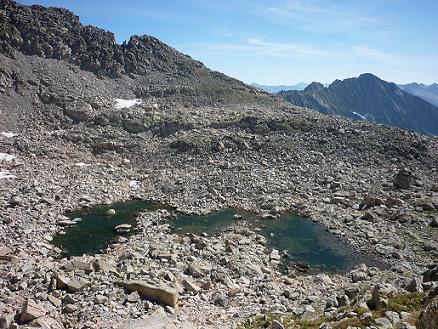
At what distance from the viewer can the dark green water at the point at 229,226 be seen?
32219 millimetres

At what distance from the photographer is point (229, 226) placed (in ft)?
124

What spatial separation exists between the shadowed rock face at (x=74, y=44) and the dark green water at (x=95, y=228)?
47.8 m

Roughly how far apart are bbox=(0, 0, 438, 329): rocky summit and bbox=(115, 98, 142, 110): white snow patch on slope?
1.91 ft

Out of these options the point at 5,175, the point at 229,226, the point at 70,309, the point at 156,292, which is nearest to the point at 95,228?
the point at 229,226

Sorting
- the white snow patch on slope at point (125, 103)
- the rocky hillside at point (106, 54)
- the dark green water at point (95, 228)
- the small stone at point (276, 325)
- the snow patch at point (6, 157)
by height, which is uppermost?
the rocky hillside at point (106, 54)

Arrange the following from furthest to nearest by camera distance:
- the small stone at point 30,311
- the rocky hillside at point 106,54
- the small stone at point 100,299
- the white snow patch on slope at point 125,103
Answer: the rocky hillside at point 106,54
the white snow patch on slope at point 125,103
the small stone at point 100,299
the small stone at point 30,311

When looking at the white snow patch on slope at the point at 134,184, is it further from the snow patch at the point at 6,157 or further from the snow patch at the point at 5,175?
the snow patch at the point at 6,157

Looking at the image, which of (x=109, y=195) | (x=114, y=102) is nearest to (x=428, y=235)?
(x=109, y=195)

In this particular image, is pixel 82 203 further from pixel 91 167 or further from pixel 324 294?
pixel 324 294

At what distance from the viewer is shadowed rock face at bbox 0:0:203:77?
76125mm

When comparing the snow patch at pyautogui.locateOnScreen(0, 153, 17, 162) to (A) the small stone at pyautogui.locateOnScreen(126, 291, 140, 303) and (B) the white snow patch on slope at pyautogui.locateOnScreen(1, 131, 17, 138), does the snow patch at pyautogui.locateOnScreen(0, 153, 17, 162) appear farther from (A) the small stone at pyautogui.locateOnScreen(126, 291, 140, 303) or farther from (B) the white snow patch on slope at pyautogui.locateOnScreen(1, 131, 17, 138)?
(A) the small stone at pyautogui.locateOnScreen(126, 291, 140, 303)

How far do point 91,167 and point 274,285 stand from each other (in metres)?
33.3

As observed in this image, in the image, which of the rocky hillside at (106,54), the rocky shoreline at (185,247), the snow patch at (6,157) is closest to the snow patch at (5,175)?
the rocky shoreline at (185,247)

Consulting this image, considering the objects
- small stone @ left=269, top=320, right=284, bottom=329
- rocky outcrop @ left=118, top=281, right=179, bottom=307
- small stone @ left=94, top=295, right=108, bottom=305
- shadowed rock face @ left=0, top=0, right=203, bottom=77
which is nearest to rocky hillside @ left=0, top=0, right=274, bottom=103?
shadowed rock face @ left=0, top=0, right=203, bottom=77
